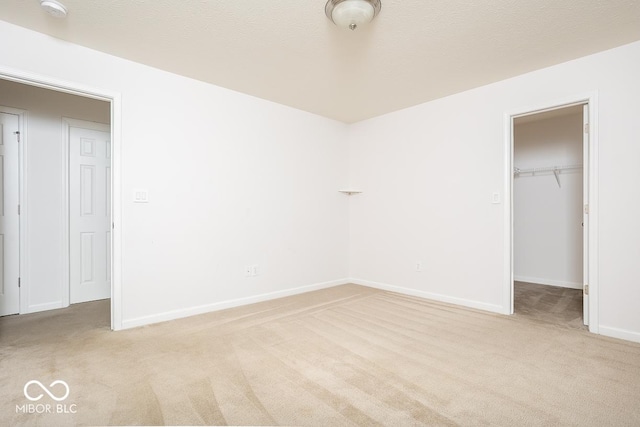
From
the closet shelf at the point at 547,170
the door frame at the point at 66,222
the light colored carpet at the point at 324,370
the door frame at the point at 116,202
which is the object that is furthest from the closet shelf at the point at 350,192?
the door frame at the point at 66,222

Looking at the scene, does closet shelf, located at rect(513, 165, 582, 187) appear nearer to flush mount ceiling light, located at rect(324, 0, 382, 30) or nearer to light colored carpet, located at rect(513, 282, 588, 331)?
light colored carpet, located at rect(513, 282, 588, 331)

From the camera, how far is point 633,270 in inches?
107

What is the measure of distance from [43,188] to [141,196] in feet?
4.97

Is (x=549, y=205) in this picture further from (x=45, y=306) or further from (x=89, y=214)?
(x=45, y=306)

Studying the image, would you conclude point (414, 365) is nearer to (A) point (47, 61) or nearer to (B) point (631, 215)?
(B) point (631, 215)

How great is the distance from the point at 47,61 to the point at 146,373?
260 cm

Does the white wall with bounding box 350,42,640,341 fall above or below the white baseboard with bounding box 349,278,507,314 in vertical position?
above

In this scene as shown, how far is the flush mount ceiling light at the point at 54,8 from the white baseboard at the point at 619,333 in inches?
195

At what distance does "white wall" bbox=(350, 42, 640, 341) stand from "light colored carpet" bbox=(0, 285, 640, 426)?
1.83 feet

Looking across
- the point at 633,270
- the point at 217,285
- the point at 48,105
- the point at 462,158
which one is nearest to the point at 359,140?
the point at 462,158

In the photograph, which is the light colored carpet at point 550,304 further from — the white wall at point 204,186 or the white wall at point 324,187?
the white wall at point 204,186

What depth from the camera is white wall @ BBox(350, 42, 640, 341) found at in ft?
9.05

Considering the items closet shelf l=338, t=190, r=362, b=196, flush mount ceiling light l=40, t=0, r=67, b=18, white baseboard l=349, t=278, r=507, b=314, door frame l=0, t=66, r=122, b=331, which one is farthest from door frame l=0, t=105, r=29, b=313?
white baseboard l=349, t=278, r=507, b=314

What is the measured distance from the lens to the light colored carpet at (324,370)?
5.51ft
